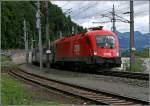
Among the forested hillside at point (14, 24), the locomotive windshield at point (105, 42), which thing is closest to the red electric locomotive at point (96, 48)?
the locomotive windshield at point (105, 42)

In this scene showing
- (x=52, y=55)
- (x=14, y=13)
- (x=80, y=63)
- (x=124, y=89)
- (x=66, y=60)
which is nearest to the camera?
(x=124, y=89)

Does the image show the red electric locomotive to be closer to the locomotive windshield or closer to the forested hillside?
the locomotive windshield

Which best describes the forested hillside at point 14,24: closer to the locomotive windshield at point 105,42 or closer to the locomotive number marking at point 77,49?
the locomotive number marking at point 77,49

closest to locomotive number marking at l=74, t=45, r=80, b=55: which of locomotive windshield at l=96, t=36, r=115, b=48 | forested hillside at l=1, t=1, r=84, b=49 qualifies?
locomotive windshield at l=96, t=36, r=115, b=48

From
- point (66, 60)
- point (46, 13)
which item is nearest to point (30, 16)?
point (46, 13)

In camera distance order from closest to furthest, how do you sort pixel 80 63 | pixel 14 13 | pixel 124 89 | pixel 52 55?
pixel 124 89 < pixel 80 63 < pixel 52 55 < pixel 14 13

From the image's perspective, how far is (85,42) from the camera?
3139 centimetres

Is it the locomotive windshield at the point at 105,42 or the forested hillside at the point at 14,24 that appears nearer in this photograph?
the locomotive windshield at the point at 105,42

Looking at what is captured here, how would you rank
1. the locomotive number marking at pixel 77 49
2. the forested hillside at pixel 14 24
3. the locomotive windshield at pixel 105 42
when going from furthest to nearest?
the forested hillside at pixel 14 24 < the locomotive number marking at pixel 77 49 < the locomotive windshield at pixel 105 42

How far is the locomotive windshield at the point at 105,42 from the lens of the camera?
31078 mm

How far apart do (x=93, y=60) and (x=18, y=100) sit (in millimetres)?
16122

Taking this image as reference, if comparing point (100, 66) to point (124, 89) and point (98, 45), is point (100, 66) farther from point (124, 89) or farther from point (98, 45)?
point (124, 89)

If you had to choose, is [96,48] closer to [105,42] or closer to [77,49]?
[105,42]

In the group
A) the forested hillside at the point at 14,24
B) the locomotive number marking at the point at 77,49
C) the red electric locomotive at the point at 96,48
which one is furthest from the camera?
the forested hillside at the point at 14,24
